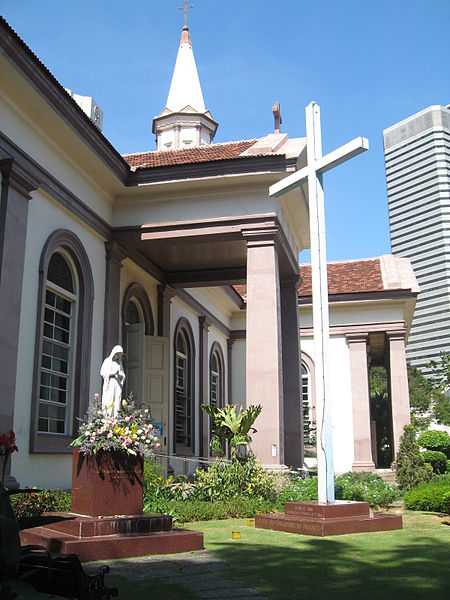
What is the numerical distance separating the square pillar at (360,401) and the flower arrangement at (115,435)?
16.7m

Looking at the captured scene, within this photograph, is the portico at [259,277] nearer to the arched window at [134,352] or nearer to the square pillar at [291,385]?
the square pillar at [291,385]

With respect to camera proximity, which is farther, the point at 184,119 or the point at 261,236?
the point at 184,119

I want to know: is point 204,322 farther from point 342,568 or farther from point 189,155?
point 342,568

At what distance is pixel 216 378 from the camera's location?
1021 inches

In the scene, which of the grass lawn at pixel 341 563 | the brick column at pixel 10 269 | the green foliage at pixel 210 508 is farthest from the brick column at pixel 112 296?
the grass lawn at pixel 341 563

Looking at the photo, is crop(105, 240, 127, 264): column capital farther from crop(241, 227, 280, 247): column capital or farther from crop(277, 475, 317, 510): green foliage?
crop(277, 475, 317, 510): green foliage

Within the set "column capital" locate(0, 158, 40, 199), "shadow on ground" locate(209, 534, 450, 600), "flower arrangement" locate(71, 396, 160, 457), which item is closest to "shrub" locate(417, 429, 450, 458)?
"shadow on ground" locate(209, 534, 450, 600)

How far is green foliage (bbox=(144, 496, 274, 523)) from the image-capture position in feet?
35.6

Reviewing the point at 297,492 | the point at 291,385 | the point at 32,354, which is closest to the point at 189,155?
the point at 291,385

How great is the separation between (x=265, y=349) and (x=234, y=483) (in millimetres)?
3022

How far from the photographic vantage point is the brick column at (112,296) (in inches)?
592

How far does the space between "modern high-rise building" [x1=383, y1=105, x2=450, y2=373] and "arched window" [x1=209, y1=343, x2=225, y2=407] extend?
78991 millimetres

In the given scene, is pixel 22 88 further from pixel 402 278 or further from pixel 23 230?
pixel 402 278

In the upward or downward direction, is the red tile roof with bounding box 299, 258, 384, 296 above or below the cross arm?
above
